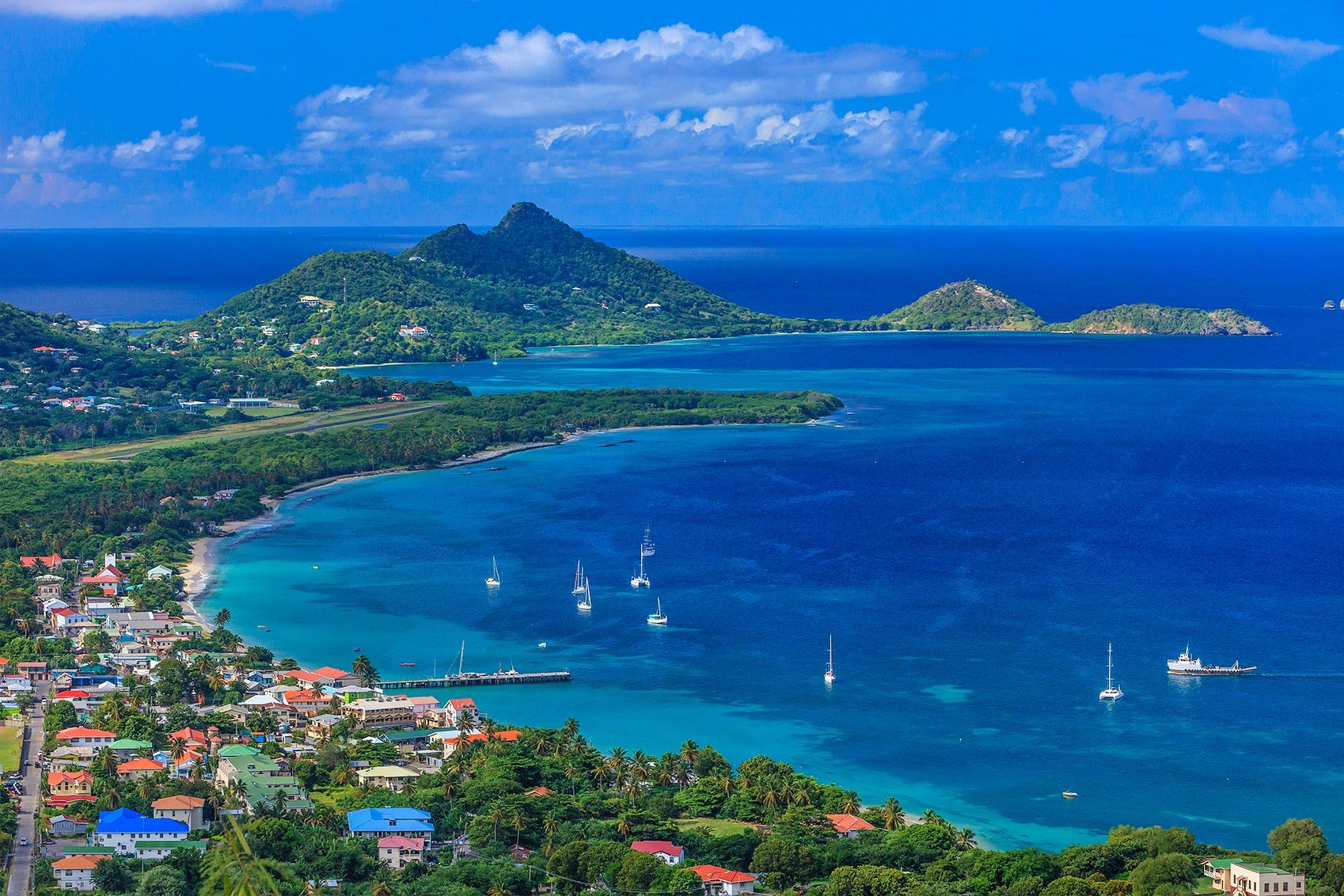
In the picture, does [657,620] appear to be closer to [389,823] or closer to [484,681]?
[484,681]

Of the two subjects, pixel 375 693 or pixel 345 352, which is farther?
pixel 345 352

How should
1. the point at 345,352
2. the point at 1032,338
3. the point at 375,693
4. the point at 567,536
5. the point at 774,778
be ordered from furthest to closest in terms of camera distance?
the point at 1032,338
the point at 345,352
the point at 567,536
the point at 375,693
the point at 774,778

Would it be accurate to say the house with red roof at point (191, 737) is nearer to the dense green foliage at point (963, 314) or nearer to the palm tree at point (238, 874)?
the palm tree at point (238, 874)

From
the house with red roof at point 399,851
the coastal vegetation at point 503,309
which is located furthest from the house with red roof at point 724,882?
the coastal vegetation at point 503,309

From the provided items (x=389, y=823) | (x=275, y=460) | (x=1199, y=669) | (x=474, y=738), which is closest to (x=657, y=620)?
(x=474, y=738)

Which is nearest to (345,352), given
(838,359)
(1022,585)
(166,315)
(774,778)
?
(838,359)

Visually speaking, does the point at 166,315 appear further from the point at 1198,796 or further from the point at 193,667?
the point at 1198,796
